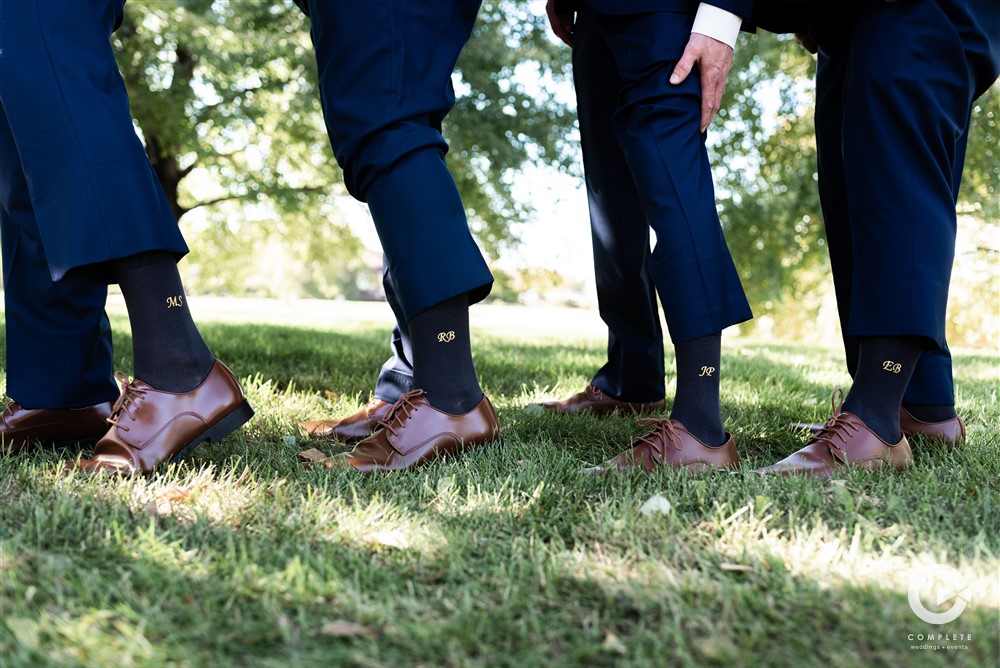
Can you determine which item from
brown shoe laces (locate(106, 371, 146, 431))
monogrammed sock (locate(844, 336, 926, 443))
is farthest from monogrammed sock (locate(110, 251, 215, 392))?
monogrammed sock (locate(844, 336, 926, 443))

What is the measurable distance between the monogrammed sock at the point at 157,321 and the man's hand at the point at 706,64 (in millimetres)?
1278

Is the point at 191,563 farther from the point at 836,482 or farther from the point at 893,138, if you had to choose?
the point at 893,138

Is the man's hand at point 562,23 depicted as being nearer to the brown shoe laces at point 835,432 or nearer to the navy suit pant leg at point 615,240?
the navy suit pant leg at point 615,240

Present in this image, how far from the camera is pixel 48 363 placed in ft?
6.53

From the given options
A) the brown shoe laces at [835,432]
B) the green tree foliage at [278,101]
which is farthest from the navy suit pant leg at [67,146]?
the green tree foliage at [278,101]

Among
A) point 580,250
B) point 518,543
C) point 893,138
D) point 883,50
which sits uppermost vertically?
point 883,50

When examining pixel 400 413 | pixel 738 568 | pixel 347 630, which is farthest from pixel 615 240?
pixel 347 630

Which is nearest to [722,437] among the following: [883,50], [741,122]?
[883,50]

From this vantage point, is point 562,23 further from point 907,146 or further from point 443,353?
point 443,353

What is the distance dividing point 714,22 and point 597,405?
4.50 feet

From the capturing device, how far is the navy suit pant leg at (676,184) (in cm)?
184

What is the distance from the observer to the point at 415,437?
1818 mm

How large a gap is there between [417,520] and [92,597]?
1.77 feet

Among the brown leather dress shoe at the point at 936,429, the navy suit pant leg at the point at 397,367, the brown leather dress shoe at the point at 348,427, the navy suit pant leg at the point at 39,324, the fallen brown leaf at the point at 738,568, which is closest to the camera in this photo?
the fallen brown leaf at the point at 738,568
